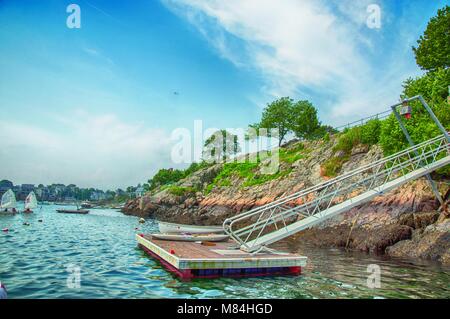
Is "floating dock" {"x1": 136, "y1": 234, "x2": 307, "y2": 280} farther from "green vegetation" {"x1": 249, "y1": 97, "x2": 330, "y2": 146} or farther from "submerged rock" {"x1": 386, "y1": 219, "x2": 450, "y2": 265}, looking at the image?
"green vegetation" {"x1": 249, "y1": 97, "x2": 330, "y2": 146}

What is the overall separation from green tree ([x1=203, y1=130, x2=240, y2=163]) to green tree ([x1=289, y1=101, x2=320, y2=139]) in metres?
23.6

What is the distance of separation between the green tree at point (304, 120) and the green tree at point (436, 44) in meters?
31.3

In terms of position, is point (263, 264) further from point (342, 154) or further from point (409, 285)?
point (342, 154)

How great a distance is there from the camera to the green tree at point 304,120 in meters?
76.0

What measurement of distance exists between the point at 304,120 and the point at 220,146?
109 ft

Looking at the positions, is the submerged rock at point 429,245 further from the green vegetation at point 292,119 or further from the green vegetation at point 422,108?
the green vegetation at point 292,119

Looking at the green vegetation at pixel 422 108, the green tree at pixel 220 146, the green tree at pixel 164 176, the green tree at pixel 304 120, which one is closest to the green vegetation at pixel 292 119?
the green tree at pixel 304 120

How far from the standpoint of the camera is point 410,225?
25016mm

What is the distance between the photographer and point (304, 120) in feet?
249

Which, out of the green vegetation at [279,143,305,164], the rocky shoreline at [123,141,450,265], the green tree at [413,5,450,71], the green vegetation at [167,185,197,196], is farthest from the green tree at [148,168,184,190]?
the green tree at [413,5,450,71]

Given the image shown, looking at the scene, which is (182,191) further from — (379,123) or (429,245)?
(429,245)

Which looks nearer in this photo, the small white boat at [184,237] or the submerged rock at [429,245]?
the submerged rock at [429,245]
